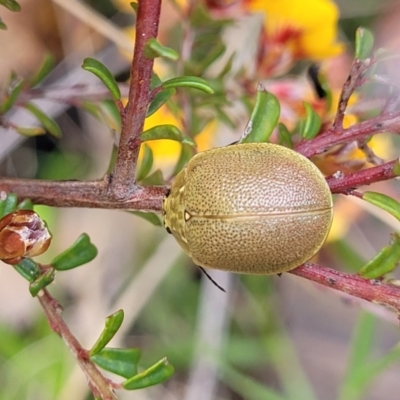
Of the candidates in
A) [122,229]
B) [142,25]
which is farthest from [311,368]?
[142,25]

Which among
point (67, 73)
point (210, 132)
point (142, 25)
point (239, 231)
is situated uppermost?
point (142, 25)

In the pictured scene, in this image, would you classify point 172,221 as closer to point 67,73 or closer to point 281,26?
point 281,26

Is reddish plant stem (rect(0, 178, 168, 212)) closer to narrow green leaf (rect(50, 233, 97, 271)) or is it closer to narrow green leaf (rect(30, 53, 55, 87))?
narrow green leaf (rect(50, 233, 97, 271))

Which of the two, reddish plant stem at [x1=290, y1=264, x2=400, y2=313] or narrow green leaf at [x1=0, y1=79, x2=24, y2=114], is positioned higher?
narrow green leaf at [x1=0, y1=79, x2=24, y2=114]

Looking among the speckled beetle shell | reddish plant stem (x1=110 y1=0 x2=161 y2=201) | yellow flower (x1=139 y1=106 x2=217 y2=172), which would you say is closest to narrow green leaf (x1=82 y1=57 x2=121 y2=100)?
reddish plant stem (x1=110 y1=0 x2=161 y2=201)

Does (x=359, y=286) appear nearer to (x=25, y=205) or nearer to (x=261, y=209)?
(x=261, y=209)
